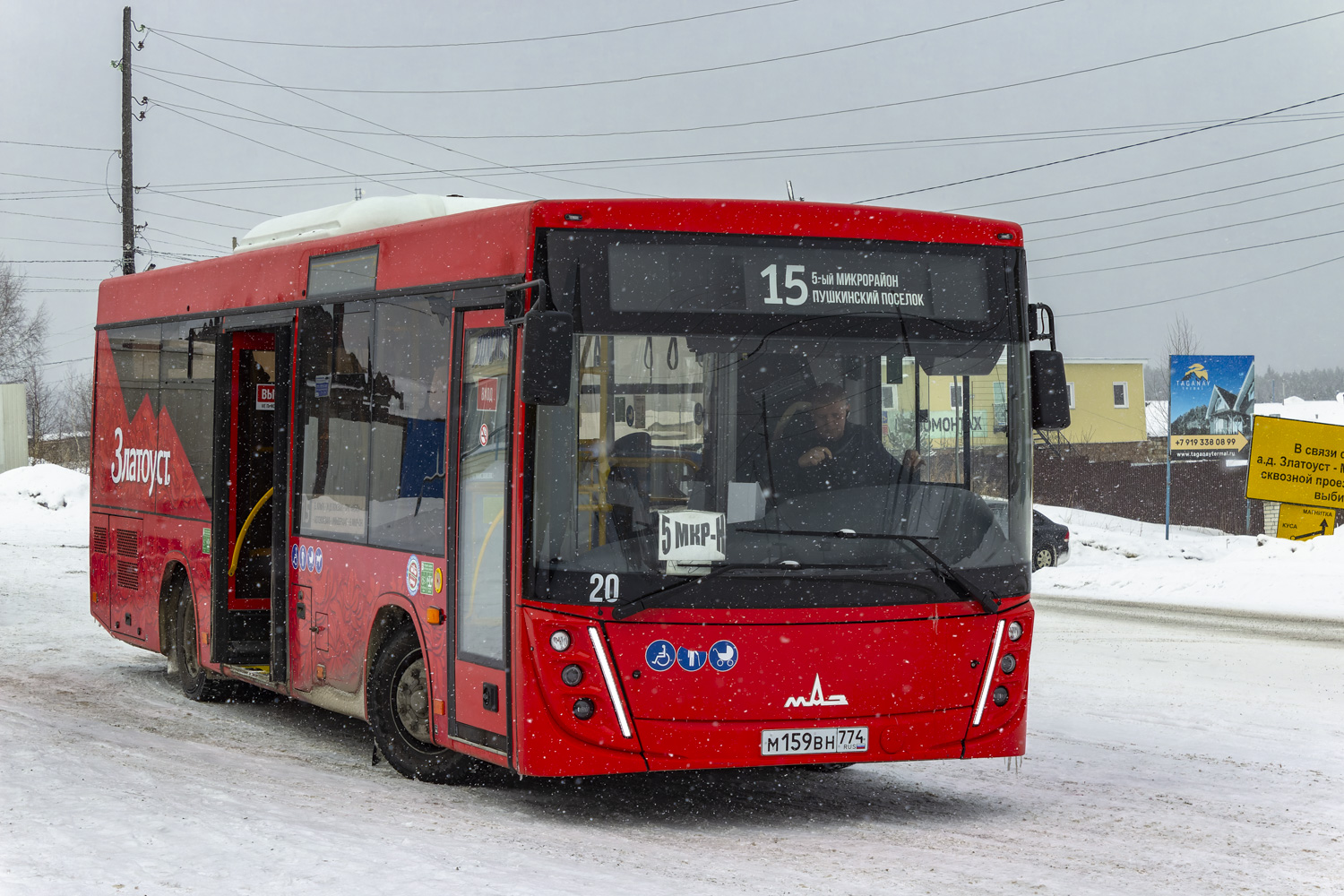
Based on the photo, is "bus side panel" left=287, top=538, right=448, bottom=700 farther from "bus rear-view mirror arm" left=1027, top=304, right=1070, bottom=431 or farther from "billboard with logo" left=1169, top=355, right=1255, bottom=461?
"billboard with logo" left=1169, top=355, right=1255, bottom=461

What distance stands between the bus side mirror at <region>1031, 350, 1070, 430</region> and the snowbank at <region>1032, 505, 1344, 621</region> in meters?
14.0

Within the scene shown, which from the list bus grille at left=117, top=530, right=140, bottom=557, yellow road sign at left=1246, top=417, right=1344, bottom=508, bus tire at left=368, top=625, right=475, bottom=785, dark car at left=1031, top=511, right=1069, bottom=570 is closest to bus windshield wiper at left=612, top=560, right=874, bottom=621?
bus tire at left=368, top=625, right=475, bottom=785

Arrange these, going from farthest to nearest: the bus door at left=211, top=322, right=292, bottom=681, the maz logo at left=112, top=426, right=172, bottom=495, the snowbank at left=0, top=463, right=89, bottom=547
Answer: the snowbank at left=0, top=463, right=89, bottom=547
the maz logo at left=112, top=426, right=172, bottom=495
the bus door at left=211, top=322, right=292, bottom=681

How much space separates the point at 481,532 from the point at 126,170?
29.7 m

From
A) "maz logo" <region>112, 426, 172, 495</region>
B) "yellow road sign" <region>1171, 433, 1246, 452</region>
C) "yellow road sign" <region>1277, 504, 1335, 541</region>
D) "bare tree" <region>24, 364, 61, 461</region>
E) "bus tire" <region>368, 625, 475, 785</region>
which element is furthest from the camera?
"bare tree" <region>24, 364, 61, 461</region>

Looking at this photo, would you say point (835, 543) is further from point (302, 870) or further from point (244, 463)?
point (244, 463)

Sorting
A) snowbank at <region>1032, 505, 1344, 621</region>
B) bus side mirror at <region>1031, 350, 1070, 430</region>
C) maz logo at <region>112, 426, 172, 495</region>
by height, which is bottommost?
snowbank at <region>1032, 505, 1344, 621</region>

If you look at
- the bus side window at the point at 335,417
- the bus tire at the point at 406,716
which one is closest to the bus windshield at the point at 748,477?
the bus tire at the point at 406,716

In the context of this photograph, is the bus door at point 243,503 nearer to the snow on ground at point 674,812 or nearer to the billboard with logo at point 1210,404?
the snow on ground at point 674,812

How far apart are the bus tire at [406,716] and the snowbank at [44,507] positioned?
22615mm

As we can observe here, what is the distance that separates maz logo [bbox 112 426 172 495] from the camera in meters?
12.1

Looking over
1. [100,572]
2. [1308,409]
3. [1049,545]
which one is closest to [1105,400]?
[1308,409]

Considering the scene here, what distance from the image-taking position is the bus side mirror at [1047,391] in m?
7.71

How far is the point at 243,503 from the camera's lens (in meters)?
11.0
